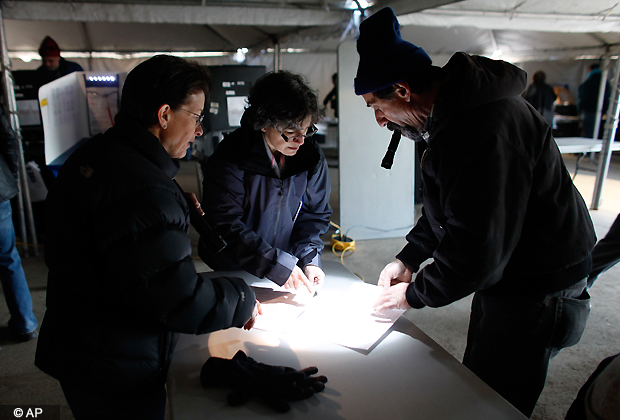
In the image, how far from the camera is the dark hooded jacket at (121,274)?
2.73 ft

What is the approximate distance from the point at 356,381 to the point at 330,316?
318mm

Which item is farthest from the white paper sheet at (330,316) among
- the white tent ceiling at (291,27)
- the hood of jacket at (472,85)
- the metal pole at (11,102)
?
the metal pole at (11,102)

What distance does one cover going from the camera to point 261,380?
37.8 inches

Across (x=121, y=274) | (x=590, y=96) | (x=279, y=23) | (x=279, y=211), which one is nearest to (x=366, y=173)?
(x=279, y=23)

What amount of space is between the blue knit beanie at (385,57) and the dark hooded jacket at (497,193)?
0.29 feet

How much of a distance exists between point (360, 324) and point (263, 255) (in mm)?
450

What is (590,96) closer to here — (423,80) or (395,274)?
(395,274)

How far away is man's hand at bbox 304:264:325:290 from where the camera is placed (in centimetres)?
155

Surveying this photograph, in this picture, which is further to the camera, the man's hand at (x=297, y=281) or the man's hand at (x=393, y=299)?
the man's hand at (x=297, y=281)

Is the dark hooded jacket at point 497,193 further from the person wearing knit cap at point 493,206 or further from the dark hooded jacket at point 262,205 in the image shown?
the dark hooded jacket at point 262,205

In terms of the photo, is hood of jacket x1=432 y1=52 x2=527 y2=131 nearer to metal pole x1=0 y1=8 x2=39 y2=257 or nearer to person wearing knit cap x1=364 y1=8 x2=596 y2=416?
person wearing knit cap x1=364 y1=8 x2=596 y2=416

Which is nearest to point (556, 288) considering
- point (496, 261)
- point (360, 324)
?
point (496, 261)

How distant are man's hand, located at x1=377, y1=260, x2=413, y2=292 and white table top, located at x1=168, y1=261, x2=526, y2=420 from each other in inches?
6.8

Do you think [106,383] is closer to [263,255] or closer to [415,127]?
[263,255]
